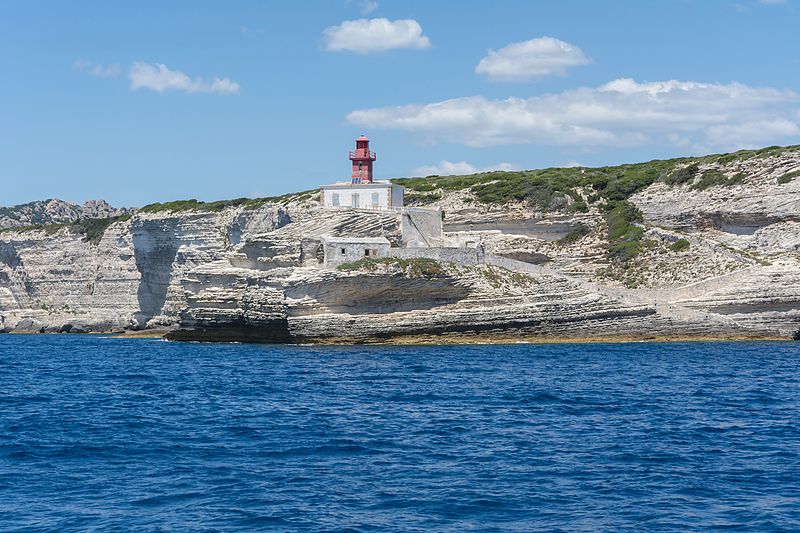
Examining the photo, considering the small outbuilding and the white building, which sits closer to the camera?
the small outbuilding

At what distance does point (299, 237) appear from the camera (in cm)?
4659

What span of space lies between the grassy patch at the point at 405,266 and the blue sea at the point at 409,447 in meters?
7.78

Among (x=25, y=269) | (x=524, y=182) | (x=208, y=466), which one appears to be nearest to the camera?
(x=208, y=466)

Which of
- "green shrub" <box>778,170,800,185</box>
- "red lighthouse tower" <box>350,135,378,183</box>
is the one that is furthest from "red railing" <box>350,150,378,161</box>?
"green shrub" <box>778,170,800,185</box>

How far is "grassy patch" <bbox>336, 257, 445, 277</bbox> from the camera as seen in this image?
42.1 meters

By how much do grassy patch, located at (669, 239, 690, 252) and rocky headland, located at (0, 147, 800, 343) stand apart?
0.11m

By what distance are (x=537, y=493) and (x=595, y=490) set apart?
94cm

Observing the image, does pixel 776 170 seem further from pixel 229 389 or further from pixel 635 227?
pixel 229 389

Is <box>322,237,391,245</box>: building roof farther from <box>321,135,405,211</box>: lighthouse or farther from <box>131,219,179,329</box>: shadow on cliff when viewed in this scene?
<box>131,219,179,329</box>: shadow on cliff

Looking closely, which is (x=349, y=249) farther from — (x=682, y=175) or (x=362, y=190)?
(x=682, y=175)

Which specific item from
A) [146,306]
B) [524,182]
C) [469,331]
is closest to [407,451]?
[469,331]

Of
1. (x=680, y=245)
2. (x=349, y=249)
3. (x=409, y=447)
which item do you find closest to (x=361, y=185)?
(x=349, y=249)

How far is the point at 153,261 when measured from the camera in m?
69.1

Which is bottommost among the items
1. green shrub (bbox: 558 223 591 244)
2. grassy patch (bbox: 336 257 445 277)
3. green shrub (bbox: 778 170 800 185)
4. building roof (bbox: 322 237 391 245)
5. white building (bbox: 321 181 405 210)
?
grassy patch (bbox: 336 257 445 277)
